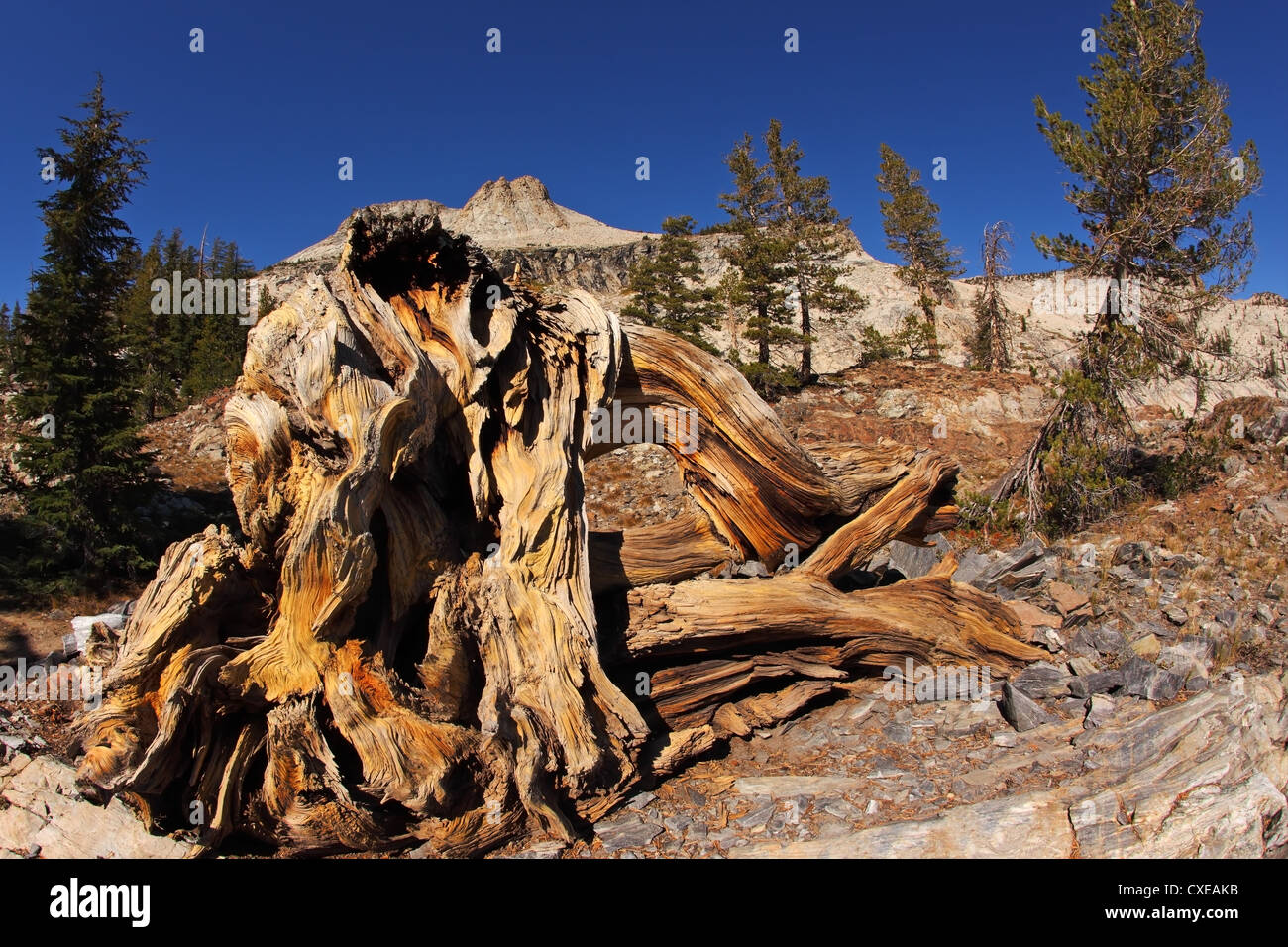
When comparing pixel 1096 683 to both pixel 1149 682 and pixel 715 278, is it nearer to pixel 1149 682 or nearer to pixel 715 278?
pixel 1149 682

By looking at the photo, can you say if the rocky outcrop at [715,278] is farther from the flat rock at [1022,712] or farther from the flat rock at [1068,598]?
the flat rock at [1022,712]

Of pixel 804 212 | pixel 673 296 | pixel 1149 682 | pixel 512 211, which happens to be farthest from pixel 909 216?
pixel 512 211

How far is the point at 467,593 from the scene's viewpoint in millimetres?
6094

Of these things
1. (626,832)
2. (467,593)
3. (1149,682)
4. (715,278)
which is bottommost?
(626,832)

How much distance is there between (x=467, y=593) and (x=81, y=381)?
1415 centimetres

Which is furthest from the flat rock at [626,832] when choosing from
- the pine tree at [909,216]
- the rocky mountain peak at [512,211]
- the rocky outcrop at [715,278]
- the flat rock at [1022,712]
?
the rocky mountain peak at [512,211]

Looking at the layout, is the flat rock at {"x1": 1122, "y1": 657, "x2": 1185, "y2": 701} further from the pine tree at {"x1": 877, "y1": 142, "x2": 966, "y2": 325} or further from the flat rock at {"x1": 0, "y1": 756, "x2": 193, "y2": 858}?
the pine tree at {"x1": 877, "y1": 142, "x2": 966, "y2": 325}

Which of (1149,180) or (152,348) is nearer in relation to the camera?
(1149,180)

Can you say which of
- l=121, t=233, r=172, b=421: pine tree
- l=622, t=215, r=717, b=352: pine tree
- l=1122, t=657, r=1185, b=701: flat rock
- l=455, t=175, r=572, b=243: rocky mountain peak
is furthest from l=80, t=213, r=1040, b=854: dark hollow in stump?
l=455, t=175, r=572, b=243: rocky mountain peak

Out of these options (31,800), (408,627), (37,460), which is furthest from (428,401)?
(37,460)

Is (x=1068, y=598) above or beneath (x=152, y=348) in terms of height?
beneath
